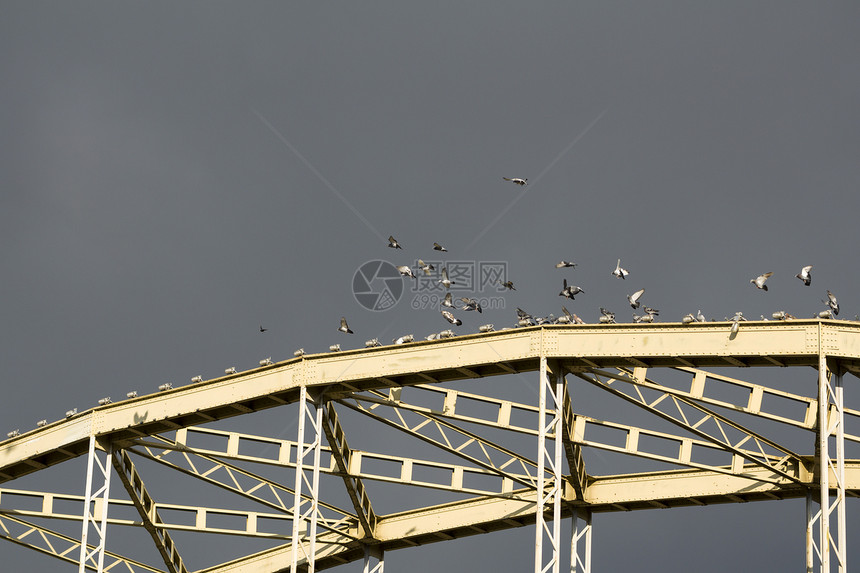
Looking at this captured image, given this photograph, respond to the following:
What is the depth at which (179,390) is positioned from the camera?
54.6 m

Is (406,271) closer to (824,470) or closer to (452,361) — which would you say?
(452,361)

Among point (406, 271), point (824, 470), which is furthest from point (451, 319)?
point (824, 470)

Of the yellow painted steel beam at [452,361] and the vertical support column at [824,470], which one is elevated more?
the yellow painted steel beam at [452,361]

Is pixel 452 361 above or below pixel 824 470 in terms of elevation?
above

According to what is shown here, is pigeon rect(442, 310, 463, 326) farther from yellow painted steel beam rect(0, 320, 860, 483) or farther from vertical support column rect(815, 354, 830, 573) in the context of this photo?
vertical support column rect(815, 354, 830, 573)

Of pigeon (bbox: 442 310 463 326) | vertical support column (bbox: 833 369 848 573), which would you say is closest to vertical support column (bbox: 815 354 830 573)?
vertical support column (bbox: 833 369 848 573)

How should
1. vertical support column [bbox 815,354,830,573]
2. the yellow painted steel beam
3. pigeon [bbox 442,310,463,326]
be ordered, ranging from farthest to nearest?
pigeon [bbox 442,310,463,326], the yellow painted steel beam, vertical support column [bbox 815,354,830,573]

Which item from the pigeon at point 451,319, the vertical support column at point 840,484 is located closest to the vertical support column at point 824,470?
the vertical support column at point 840,484

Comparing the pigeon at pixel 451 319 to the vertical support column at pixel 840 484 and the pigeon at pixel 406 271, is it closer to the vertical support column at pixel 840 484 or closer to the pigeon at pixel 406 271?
the pigeon at pixel 406 271

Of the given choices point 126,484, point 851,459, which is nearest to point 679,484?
point 851,459

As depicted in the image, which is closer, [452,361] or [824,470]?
[824,470]

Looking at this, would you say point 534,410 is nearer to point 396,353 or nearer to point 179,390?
point 396,353

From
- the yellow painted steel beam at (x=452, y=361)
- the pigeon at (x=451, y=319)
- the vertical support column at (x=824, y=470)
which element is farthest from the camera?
the pigeon at (x=451, y=319)

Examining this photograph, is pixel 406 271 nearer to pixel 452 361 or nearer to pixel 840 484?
pixel 452 361
